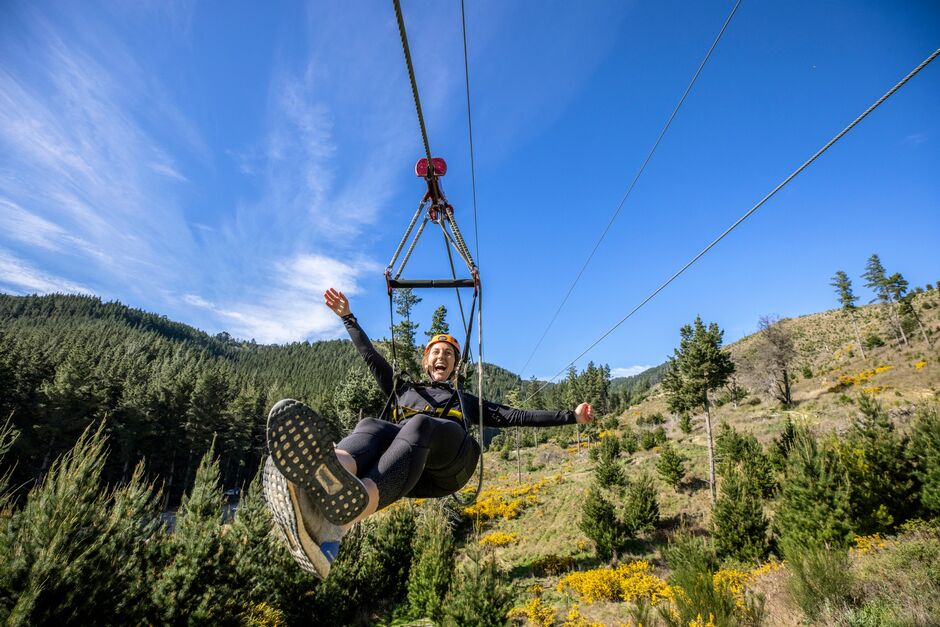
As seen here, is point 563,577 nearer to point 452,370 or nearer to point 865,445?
point 865,445

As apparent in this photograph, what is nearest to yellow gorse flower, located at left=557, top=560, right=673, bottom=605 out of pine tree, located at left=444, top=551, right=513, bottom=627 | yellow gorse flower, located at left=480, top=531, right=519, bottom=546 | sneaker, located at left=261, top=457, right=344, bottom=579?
pine tree, located at left=444, top=551, right=513, bottom=627

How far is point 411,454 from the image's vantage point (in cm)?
286

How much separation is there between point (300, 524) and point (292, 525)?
0.05 metres

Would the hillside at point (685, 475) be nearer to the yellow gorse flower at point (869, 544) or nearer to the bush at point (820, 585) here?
the bush at point (820, 585)

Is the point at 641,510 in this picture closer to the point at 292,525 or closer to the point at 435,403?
the point at 435,403

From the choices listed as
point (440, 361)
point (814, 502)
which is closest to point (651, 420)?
point (814, 502)

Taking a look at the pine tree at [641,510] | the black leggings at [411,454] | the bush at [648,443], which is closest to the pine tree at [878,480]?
the pine tree at [641,510]

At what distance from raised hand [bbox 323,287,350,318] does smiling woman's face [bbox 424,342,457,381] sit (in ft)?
3.63

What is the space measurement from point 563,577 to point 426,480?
16074mm

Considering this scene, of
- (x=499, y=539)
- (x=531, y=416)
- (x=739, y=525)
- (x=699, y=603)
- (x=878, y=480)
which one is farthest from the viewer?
(x=499, y=539)

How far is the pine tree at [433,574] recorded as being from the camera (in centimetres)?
1289

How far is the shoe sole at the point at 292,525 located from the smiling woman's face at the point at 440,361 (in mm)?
2174

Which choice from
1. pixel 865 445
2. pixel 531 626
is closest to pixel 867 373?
pixel 865 445

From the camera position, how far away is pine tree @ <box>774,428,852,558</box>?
38.6 feet
